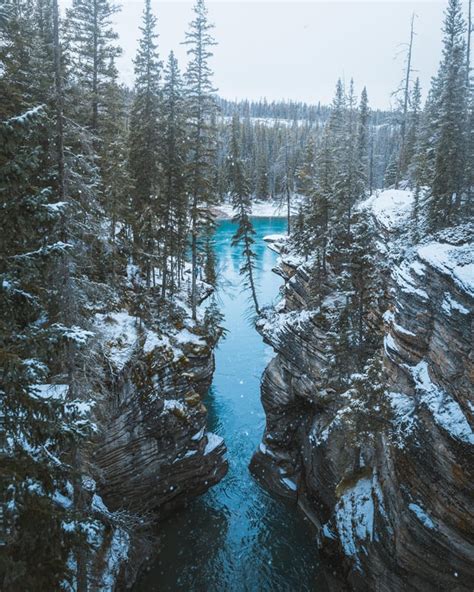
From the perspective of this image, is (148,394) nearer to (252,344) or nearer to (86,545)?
(86,545)

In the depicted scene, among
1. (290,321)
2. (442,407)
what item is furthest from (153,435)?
(442,407)

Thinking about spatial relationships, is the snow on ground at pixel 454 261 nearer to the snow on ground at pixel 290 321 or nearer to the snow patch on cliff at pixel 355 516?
the snow patch on cliff at pixel 355 516

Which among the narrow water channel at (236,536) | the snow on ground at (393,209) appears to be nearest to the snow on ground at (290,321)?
the narrow water channel at (236,536)

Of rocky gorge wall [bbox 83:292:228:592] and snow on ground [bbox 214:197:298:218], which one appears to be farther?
snow on ground [bbox 214:197:298:218]

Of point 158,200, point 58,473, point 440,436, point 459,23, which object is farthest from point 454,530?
point 459,23

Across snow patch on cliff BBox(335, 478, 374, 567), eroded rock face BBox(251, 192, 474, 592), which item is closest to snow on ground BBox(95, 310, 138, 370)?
eroded rock face BBox(251, 192, 474, 592)

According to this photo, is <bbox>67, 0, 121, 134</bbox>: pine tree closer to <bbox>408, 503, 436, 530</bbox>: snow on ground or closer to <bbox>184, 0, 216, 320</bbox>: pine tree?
<bbox>184, 0, 216, 320</bbox>: pine tree
